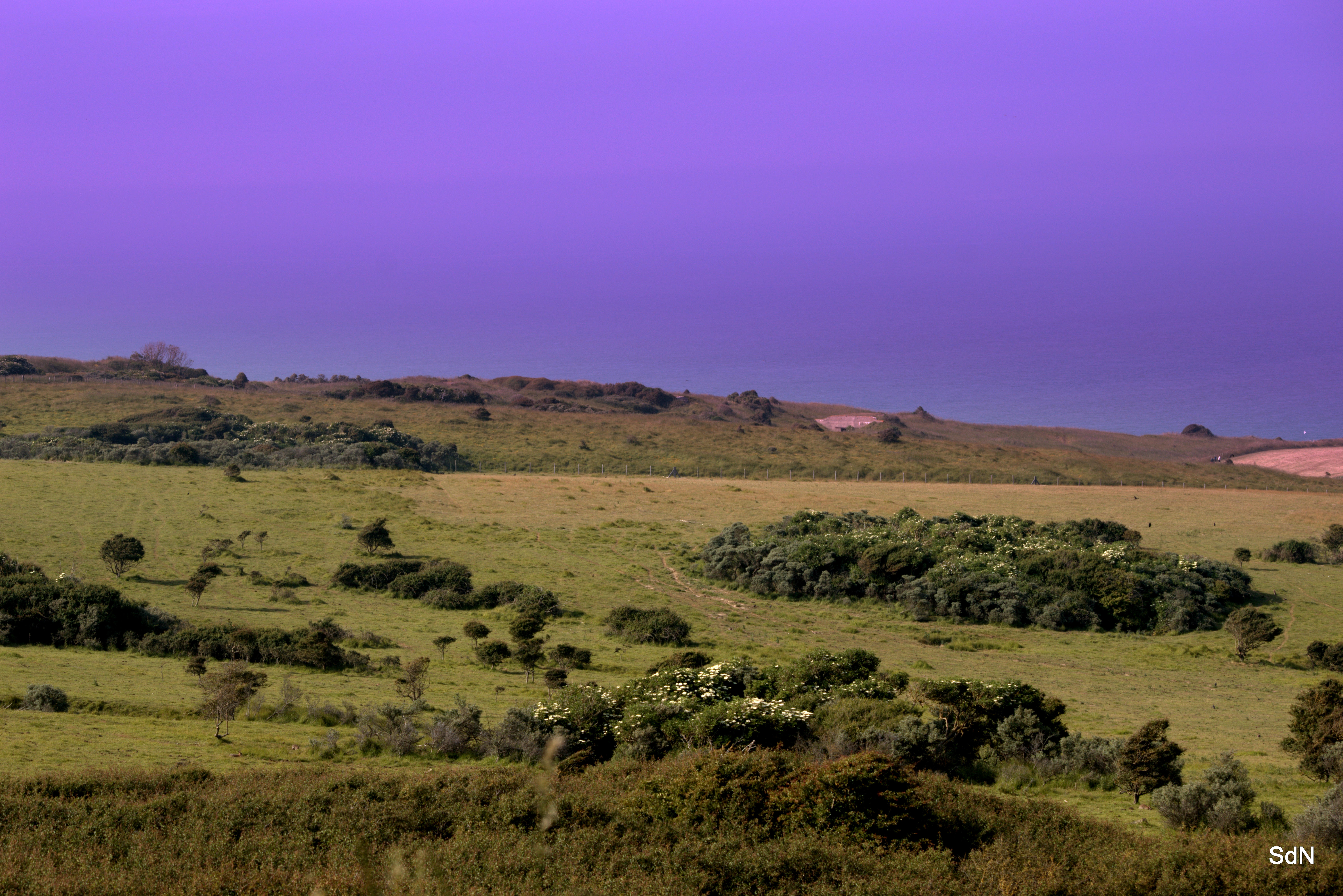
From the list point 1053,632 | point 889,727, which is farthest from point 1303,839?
point 1053,632

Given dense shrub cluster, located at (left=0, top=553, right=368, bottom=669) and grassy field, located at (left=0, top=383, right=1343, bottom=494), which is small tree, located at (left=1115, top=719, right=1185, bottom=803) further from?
grassy field, located at (left=0, top=383, right=1343, bottom=494)

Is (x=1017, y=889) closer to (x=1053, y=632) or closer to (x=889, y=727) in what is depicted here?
(x=889, y=727)

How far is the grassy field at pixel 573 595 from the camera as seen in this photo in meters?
15.0

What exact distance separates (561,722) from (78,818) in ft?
19.5

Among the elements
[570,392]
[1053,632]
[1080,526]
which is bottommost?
[1053,632]

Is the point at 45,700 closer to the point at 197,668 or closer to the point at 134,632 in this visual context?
the point at 197,668

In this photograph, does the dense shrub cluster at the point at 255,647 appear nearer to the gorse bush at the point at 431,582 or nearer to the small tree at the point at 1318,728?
the gorse bush at the point at 431,582

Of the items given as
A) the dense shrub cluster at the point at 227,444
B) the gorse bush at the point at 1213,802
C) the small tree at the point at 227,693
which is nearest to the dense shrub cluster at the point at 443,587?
the small tree at the point at 227,693

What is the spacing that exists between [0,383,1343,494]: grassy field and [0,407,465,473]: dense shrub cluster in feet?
10.8

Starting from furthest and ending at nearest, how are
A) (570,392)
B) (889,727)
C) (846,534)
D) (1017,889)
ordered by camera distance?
(570,392), (846,534), (889,727), (1017,889)

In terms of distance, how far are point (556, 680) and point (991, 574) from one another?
648 inches

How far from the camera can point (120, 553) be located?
2752cm

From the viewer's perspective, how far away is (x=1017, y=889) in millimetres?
8438

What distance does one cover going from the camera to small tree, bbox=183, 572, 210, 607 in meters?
24.8
